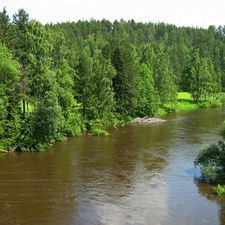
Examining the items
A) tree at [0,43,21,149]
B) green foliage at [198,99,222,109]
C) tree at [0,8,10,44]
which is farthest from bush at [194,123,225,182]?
green foliage at [198,99,222,109]

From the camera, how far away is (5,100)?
2064 inches

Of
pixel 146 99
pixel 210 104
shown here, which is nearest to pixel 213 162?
pixel 146 99

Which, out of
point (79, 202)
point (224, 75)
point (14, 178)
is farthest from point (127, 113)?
point (224, 75)

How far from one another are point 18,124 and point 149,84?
3785 centimetres

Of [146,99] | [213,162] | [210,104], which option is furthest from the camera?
[210,104]

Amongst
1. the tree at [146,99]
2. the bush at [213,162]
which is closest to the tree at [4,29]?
the bush at [213,162]

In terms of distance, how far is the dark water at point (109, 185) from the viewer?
31953 millimetres

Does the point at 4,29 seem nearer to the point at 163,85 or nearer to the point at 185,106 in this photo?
the point at 163,85

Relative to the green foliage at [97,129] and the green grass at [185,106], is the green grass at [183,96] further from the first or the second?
the green foliage at [97,129]

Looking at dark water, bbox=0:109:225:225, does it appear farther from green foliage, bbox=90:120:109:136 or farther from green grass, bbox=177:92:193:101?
green grass, bbox=177:92:193:101

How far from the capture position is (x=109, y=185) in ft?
128

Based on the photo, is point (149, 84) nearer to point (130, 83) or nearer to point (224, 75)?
point (130, 83)

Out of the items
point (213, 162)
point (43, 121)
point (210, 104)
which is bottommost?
point (213, 162)

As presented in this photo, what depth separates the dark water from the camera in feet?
105
